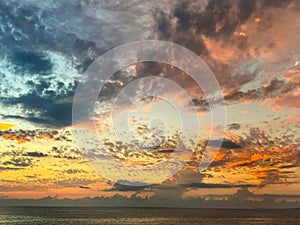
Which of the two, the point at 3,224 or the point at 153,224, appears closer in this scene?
the point at 3,224

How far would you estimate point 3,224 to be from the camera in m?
162

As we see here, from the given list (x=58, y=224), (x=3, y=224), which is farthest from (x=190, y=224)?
(x=3, y=224)

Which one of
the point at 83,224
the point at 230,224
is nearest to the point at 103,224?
the point at 83,224

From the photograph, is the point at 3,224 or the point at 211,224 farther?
the point at 211,224

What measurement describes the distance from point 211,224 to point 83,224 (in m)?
59.9

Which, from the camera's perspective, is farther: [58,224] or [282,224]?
[282,224]

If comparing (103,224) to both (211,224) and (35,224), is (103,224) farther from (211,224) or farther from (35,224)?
(211,224)

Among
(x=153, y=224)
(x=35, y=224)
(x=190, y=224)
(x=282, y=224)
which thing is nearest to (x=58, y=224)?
(x=35, y=224)

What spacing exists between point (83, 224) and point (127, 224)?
20.4m

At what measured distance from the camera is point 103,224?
16950 centimetres

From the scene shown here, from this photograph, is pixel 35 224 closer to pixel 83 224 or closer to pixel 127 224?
pixel 83 224

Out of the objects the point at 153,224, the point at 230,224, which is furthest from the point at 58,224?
the point at 230,224

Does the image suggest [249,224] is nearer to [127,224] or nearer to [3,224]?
[127,224]

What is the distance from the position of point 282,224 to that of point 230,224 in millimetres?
26152
